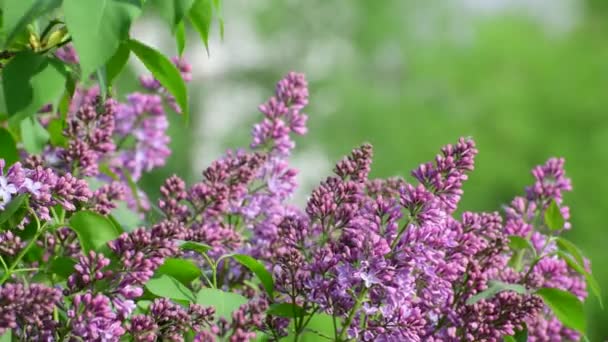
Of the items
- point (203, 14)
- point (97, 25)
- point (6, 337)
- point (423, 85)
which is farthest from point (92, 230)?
point (423, 85)

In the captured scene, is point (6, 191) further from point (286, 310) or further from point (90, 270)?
point (286, 310)

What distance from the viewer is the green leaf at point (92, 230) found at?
163cm

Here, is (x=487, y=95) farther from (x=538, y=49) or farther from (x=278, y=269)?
(x=278, y=269)

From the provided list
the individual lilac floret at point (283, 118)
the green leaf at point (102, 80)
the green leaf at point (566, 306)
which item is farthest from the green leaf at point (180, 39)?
the green leaf at point (566, 306)

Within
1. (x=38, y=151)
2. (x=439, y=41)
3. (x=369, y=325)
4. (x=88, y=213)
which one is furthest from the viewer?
(x=439, y=41)

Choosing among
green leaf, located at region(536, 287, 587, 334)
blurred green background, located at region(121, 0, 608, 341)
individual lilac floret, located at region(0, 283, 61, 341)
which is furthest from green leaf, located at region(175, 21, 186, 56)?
blurred green background, located at region(121, 0, 608, 341)

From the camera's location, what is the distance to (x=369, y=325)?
1.77 m

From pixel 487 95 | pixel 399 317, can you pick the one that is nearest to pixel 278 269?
pixel 399 317

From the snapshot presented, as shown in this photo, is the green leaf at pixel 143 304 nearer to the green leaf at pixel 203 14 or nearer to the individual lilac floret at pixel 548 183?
the green leaf at pixel 203 14

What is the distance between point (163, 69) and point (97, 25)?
0.82 ft

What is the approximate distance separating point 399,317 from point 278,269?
1.13 ft

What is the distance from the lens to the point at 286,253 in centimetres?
186

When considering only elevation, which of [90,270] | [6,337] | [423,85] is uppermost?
[423,85]

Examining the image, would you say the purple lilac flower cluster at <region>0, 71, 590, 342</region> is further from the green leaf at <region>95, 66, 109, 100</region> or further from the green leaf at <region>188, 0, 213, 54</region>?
the green leaf at <region>188, 0, 213, 54</region>
